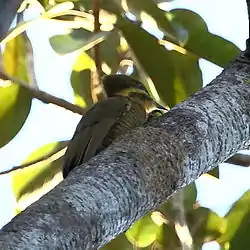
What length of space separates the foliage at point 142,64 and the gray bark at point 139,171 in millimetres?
377

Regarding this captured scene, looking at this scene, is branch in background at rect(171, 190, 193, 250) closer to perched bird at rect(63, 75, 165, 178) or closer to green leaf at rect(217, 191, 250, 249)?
green leaf at rect(217, 191, 250, 249)

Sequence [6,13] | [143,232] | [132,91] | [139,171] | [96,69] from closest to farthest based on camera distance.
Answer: [6,13] < [139,171] < [132,91] < [96,69] < [143,232]

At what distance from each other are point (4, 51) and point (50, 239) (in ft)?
3.11

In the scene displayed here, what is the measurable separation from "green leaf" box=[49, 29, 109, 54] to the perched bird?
0.10 m

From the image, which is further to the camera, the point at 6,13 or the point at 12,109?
the point at 12,109

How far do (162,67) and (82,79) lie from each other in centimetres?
26

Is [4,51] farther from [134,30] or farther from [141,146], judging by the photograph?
[141,146]

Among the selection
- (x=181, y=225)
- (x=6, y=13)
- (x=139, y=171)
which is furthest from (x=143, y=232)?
(x=6, y=13)

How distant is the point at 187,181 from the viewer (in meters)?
0.81

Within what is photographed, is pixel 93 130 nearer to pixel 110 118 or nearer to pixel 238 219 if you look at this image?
pixel 110 118

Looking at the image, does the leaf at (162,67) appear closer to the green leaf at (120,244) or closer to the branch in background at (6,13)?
the green leaf at (120,244)

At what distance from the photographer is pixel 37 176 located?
4.68 feet

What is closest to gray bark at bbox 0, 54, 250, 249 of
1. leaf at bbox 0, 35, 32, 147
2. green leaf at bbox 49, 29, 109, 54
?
green leaf at bbox 49, 29, 109, 54

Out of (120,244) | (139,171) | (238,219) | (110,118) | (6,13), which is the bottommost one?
(120,244)
